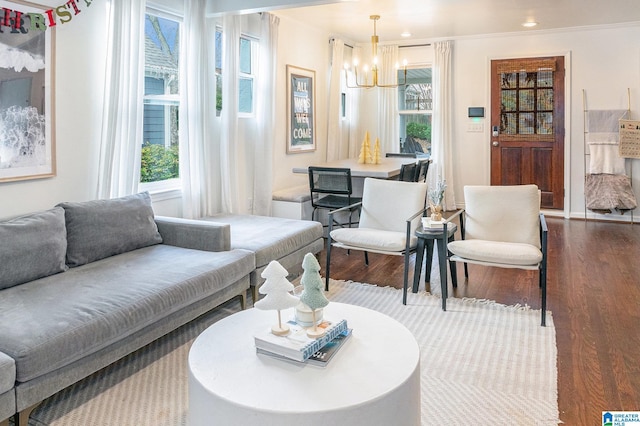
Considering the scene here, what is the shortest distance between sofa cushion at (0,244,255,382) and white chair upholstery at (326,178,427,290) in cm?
85

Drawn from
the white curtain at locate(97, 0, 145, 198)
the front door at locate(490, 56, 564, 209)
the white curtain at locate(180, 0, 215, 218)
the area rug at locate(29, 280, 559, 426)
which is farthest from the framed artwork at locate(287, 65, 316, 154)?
the area rug at locate(29, 280, 559, 426)

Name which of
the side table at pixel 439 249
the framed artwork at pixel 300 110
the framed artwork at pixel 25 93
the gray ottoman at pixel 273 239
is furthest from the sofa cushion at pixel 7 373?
the framed artwork at pixel 300 110

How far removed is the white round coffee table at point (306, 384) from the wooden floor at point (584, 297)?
693 mm

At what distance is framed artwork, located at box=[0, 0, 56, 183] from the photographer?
2.92 metres

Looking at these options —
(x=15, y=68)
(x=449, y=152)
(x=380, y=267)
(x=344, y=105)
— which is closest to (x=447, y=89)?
(x=449, y=152)

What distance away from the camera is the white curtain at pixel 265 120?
5.24 metres

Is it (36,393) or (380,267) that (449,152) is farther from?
(36,393)

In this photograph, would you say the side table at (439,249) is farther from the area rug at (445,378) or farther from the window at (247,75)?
the window at (247,75)

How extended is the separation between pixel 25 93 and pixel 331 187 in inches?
110

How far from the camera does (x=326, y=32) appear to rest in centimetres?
677

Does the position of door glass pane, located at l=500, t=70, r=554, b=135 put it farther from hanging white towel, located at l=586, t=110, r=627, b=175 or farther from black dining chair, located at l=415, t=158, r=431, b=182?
black dining chair, located at l=415, t=158, r=431, b=182

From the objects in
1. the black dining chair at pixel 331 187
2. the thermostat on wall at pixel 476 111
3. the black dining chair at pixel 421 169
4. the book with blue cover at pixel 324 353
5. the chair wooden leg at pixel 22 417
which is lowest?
the chair wooden leg at pixel 22 417

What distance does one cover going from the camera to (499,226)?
3.72 metres
